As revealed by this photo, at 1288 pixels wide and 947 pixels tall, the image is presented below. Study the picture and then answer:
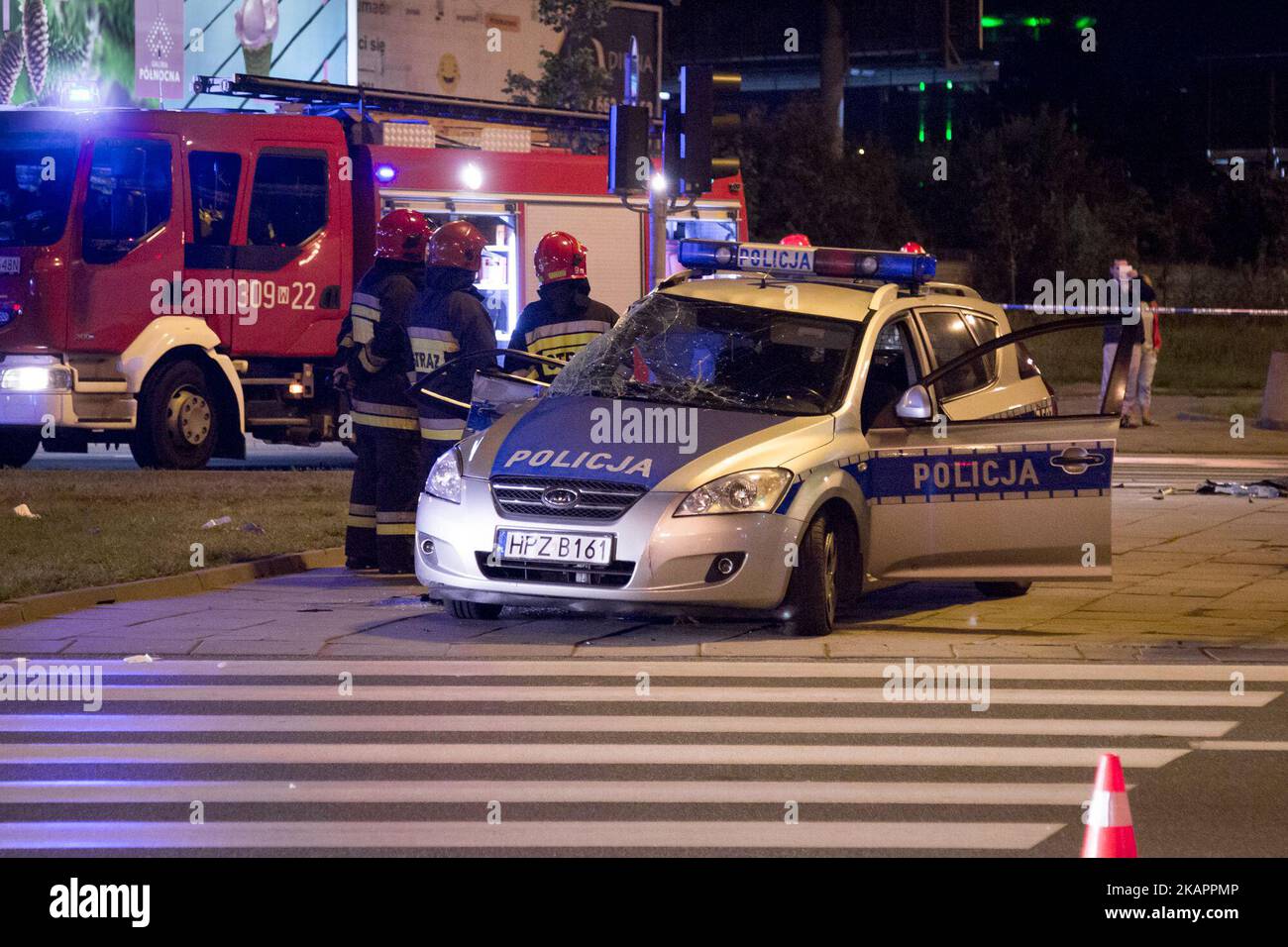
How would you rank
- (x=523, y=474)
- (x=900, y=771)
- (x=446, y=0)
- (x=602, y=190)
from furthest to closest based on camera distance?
1. (x=446, y=0)
2. (x=602, y=190)
3. (x=523, y=474)
4. (x=900, y=771)

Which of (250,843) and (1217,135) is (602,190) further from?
(1217,135)

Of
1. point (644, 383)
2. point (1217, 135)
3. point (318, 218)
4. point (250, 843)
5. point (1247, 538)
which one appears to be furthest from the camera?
point (1217, 135)

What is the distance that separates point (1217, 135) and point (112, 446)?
149 ft

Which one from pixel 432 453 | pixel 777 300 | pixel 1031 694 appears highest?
pixel 777 300

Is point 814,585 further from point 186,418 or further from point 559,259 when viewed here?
point 186,418

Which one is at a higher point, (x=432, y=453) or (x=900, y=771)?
(x=432, y=453)

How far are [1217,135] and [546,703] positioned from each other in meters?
56.1

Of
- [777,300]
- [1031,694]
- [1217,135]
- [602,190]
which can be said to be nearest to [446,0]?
[602,190]

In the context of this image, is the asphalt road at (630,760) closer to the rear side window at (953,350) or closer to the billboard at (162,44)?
the rear side window at (953,350)

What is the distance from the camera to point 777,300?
10.6 metres

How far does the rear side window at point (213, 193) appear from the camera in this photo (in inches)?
698

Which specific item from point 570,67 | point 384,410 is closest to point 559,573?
point 384,410

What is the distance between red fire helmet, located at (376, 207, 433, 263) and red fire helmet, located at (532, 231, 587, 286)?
31.0 inches

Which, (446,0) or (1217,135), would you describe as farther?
(1217,135)
